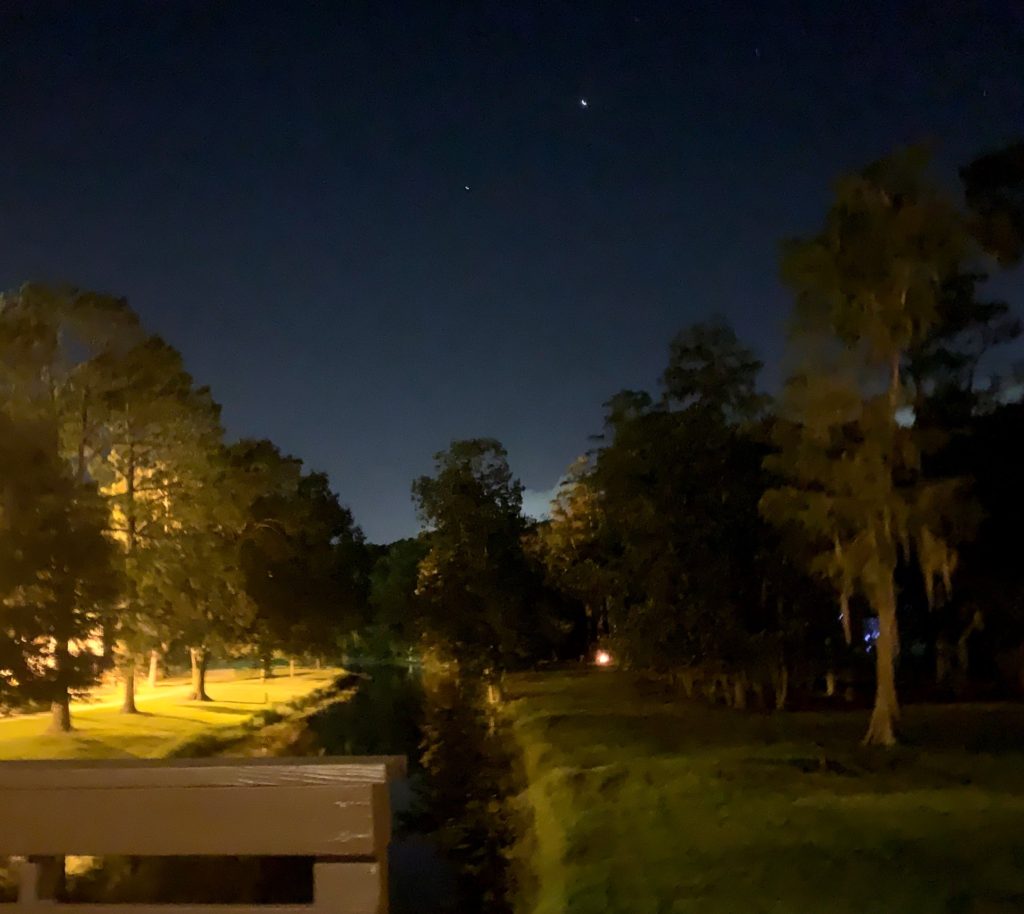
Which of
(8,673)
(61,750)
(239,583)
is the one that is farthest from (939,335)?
(239,583)

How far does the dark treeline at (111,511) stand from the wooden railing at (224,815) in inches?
732

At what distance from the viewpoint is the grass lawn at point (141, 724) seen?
24250 mm

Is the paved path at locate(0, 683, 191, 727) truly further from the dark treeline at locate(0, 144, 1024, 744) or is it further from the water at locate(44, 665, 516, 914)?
the water at locate(44, 665, 516, 914)

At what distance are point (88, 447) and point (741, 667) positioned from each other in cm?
1808

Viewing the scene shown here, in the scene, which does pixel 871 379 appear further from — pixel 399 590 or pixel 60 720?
pixel 399 590

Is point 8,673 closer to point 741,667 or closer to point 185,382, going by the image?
point 185,382

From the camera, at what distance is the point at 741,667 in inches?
1053

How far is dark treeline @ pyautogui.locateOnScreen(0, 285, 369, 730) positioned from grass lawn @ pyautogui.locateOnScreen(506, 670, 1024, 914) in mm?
10113

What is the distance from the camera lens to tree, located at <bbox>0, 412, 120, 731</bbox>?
1984cm

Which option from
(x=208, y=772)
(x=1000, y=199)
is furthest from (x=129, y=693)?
(x=208, y=772)

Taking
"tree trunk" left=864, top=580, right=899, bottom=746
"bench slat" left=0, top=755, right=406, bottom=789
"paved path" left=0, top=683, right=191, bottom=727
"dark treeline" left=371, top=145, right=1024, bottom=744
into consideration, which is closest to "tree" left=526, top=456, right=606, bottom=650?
"dark treeline" left=371, top=145, right=1024, bottom=744

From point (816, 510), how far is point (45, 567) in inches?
581

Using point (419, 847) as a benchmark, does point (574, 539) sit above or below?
above

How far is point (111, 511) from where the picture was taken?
23.8 m
